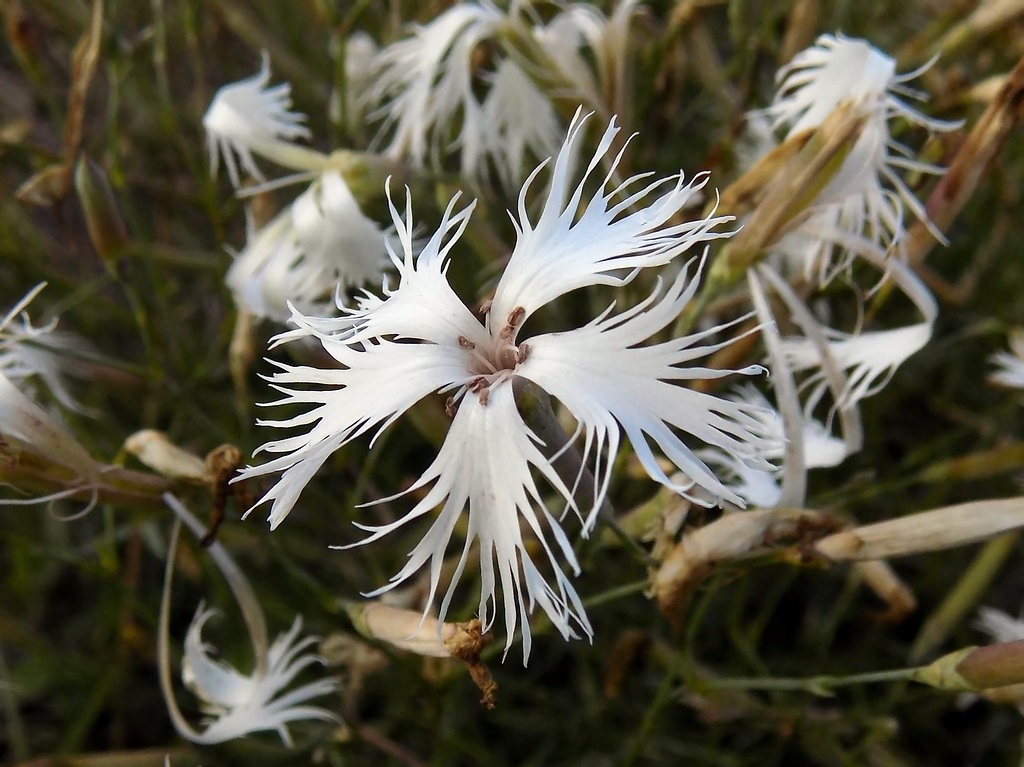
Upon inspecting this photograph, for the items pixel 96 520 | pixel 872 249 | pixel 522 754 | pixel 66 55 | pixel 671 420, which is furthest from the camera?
pixel 66 55

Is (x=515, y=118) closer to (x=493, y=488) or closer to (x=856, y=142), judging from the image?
(x=856, y=142)

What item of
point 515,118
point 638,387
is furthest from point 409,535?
point 638,387

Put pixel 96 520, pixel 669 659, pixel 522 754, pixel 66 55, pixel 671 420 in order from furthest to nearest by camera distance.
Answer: pixel 66 55 < pixel 96 520 < pixel 522 754 < pixel 669 659 < pixel 671 420

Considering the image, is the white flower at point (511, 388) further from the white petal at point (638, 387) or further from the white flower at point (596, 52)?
the white flower at point (596, 52)

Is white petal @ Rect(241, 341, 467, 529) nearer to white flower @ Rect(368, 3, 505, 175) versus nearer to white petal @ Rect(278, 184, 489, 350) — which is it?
white petal @ Rect(278, 184, 489, 350)

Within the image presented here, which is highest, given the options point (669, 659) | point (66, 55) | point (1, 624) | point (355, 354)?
point (355, 354)

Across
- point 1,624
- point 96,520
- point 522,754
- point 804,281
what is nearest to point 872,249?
point 804,281

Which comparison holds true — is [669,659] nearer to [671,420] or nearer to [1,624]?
[671,420]
